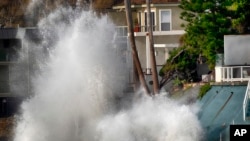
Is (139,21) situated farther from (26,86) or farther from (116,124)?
(116,124)

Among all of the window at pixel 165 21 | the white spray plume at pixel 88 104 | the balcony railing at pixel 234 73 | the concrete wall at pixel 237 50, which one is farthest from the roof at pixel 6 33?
the balcony railing at pixel 234 73

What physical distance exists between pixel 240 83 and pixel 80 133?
702 centimetres

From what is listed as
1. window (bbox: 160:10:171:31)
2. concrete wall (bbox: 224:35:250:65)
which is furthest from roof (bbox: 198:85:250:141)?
window (bbox: 160:10:171:31)

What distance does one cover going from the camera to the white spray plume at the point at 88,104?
49.2 meters

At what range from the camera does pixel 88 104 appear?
55.6 meters

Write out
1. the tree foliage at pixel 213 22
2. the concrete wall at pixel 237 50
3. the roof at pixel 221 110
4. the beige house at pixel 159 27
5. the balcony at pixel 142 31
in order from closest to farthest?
the roof at pixel 221 110
the concrete wall at pixel 237 50
the tree foliage at pixel 213 22
the balcony at pixel 142 31
the beige house at pixel 159 27

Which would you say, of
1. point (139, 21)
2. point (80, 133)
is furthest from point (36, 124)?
point (139, 21)

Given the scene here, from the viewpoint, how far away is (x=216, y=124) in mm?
48938

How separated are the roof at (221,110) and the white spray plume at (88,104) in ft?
2.07

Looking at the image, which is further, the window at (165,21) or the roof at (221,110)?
Answer: the window at (165,21)

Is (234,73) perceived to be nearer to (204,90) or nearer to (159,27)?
(204,90)

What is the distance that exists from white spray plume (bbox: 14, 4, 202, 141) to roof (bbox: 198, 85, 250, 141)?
2.07 feet

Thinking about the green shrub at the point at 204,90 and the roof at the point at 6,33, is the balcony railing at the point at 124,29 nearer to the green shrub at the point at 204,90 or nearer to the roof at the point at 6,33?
the roof at the point at 6,33

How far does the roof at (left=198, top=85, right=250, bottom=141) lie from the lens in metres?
47.8
